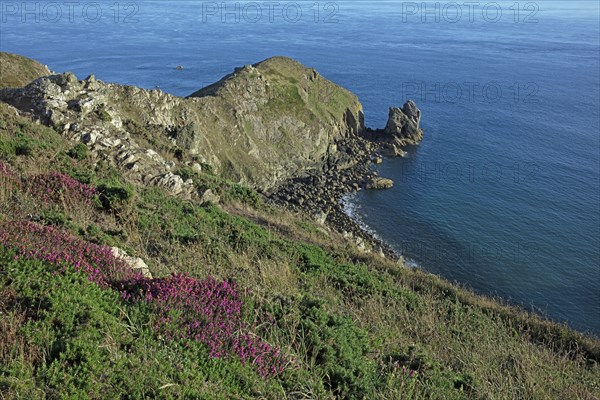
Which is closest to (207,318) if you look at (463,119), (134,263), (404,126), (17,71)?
(134,263)

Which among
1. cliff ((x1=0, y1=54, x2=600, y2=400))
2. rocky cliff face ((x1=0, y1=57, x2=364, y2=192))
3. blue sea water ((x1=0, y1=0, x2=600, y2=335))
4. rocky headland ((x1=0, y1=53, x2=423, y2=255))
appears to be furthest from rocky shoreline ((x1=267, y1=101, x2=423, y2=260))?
cliff ((x1=0, y1=54, x2=600, y2=400))

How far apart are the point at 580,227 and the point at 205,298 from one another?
58.3 metres

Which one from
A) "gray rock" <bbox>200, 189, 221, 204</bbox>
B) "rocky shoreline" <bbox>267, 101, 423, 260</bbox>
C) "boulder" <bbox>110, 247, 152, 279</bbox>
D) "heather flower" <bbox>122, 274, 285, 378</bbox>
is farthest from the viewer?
"rocky shoreline" <bbox>267, 101, 423, 260</bbox>

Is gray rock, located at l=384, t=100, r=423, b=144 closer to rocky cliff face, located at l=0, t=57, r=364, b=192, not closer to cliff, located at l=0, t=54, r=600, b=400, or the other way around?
rocky cliff face, located at l=0, t=57, r=364, b=192

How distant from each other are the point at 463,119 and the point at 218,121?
54440 millimetres

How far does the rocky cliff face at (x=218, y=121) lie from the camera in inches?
1000

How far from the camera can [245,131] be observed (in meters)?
64.8

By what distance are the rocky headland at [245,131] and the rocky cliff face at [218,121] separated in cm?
10

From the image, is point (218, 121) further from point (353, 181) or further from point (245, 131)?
point (353, 181)

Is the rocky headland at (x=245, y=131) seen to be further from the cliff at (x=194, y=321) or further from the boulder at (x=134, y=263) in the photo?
the boulder at (x=134, y=263)

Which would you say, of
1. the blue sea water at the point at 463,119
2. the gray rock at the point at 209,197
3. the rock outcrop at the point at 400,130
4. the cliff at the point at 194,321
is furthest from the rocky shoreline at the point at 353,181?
the cliff at the point at 194,321

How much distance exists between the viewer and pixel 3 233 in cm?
788

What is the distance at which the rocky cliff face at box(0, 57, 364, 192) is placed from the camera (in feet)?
83.3

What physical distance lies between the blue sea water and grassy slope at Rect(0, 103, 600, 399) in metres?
20.5
